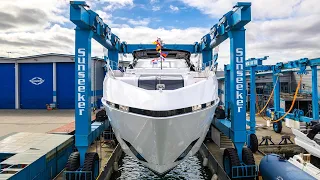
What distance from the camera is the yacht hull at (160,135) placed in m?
4.73

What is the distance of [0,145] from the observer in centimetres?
776

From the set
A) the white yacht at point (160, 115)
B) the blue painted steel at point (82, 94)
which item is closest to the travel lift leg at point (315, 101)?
the white yacht at point (160, 115)

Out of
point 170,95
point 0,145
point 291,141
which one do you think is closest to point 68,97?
point 0,145

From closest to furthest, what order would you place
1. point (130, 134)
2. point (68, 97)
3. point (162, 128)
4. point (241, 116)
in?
1. point (162, 128)
2. point (130, 134)
3. point (241, 116)
4. point (68, 97)

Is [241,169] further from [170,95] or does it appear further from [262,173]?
[170,95]

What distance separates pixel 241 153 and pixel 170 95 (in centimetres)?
368

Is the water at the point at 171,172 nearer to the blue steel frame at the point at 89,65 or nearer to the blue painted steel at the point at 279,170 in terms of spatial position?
the blue steel frame at the point at 89,65

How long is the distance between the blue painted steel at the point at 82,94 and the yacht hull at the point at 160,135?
4.51 ft

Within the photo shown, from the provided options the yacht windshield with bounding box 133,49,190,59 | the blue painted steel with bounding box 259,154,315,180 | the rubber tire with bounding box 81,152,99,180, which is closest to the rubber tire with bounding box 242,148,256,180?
the blue painted steel with bounding box 259,154,315,180

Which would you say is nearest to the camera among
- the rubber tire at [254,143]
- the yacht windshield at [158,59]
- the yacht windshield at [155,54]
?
the yacht windshield at [158,59]

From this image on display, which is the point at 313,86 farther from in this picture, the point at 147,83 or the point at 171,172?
the point at 147,83

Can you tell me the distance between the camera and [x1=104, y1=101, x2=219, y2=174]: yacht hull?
4730 mm

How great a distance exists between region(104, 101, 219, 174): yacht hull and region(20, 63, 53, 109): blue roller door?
744 inches

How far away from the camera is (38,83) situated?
22484 millimetres
